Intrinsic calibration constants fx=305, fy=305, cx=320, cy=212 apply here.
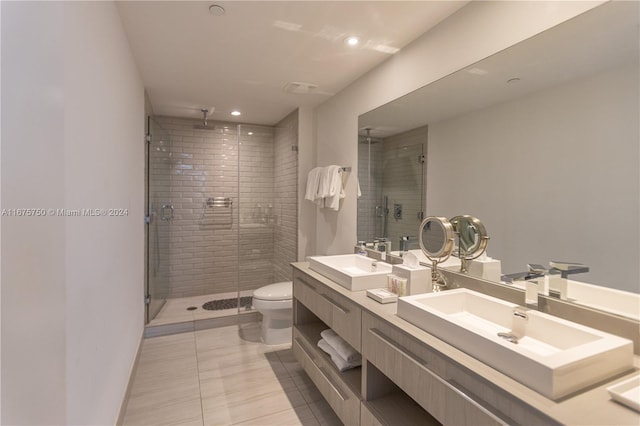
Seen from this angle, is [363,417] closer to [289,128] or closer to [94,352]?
[94,352]

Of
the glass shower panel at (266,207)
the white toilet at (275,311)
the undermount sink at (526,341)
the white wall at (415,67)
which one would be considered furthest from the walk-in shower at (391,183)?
the glass shower panel at (266,207)

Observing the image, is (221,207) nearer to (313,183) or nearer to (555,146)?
(313,183)

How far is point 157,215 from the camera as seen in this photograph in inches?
144

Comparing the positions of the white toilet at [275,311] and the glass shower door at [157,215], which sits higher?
the glass shower door at [157,215]

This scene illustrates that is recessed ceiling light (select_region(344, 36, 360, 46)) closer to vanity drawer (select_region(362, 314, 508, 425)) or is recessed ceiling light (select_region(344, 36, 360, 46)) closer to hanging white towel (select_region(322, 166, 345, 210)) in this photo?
hanging white towel (select_region(322, 166, 345, 210))

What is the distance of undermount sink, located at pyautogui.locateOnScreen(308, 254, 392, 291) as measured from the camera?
170cm

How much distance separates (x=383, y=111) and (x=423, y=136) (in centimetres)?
48

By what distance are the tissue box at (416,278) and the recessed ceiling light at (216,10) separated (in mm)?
1736

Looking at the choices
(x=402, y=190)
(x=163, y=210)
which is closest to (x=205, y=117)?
(x=163, y=210)

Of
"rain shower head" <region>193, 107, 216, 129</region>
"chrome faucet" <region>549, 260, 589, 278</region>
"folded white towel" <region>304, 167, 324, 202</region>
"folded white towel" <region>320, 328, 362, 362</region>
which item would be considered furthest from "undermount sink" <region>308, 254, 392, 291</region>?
"rain shower head" <region>193, 107, 216, 129</region>

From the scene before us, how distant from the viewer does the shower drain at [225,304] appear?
352cm

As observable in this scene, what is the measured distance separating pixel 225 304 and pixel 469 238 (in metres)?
3.10

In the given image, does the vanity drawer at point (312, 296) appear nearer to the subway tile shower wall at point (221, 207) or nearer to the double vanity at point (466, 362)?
the double vanity at point (466, 362)

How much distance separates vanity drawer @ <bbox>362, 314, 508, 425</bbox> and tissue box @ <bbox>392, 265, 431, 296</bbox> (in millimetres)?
278
